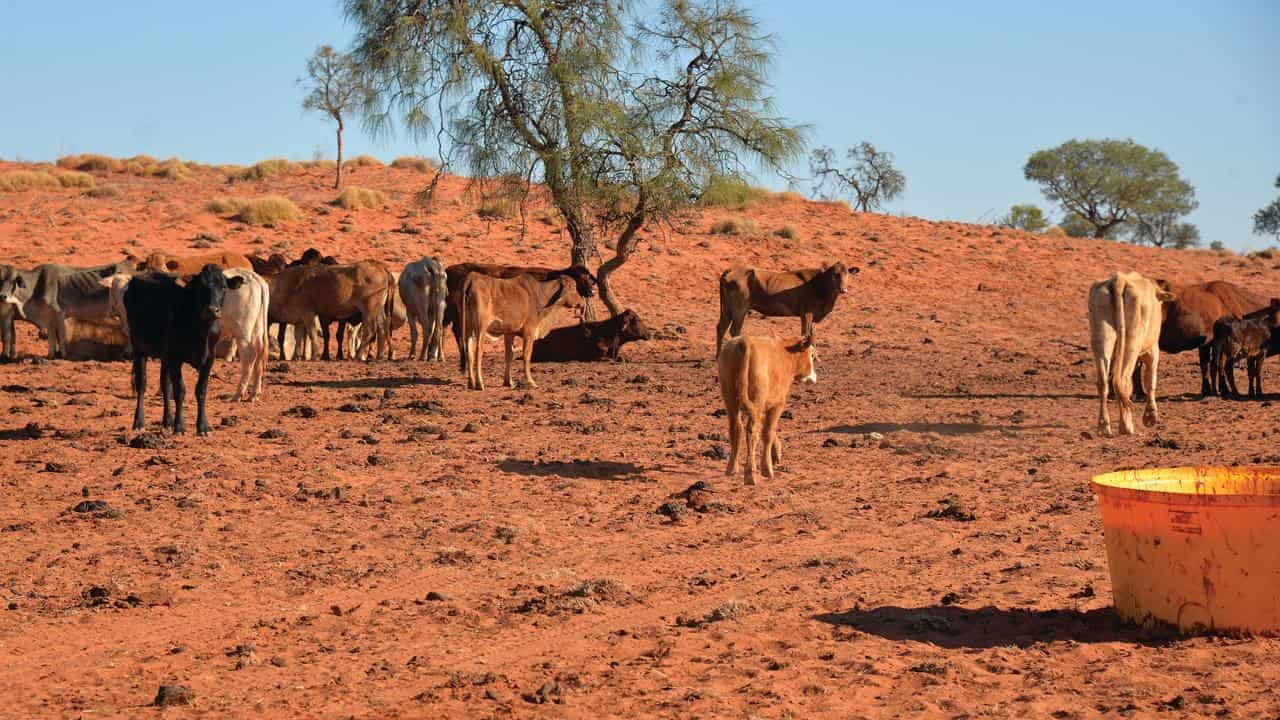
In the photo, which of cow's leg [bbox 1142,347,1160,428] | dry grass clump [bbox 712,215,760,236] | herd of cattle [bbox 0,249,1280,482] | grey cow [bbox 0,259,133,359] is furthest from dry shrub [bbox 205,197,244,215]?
cow's leg [bbox 1142,347,1160,428]

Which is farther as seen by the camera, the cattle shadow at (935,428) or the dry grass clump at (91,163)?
the dry grass clump at (91,163)

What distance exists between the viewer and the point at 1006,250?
1522 inches

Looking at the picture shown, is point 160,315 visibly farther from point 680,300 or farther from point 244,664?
point 680,300

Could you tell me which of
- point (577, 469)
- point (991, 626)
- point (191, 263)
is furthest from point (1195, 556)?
point (191, 263)

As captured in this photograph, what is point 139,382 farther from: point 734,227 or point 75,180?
point 75,180

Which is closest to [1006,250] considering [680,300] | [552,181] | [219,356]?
[680,300]

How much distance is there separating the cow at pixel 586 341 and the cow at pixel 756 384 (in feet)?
34.4

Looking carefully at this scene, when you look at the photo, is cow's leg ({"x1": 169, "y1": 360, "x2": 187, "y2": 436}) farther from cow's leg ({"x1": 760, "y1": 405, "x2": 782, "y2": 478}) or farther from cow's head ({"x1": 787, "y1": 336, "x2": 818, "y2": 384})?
cow's head ({"x1": 787, "y1": 336, "x2": 818, "y2": 384})

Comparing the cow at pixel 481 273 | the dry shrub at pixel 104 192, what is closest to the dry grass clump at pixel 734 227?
the cow at pixel 481 273

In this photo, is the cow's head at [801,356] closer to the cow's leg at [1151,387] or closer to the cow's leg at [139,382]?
the cow's leg at [1151,387]

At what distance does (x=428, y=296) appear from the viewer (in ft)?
74.8

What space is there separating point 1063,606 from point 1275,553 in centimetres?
150

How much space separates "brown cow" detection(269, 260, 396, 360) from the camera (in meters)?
22.2

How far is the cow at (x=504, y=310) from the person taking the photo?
59.8 ft
